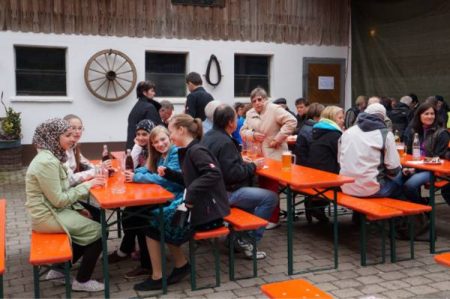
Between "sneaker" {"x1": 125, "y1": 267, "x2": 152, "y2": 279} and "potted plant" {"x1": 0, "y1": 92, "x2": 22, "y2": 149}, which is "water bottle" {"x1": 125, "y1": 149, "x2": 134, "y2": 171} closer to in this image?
"sneaker" {"x1": 125, "y1": 267, "x2": 152, "y2": 279}

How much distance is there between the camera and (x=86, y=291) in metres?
4.14

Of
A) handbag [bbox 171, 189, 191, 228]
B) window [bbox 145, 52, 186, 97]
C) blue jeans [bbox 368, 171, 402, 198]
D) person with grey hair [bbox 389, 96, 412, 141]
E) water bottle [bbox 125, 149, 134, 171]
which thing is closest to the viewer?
handbag [bbox 171, 189, 191, 228]

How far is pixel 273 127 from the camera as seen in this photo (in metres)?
6.06

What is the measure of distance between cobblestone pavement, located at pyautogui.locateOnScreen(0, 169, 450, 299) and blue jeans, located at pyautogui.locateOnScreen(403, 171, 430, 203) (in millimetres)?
468

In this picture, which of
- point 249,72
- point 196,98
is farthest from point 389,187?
point 249,72

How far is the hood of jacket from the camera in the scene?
16.2ft

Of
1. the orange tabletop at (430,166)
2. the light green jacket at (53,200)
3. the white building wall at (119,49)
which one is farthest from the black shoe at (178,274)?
the white building wall at (119,49)

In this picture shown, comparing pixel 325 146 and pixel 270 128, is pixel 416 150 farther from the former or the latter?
pixel 270 128

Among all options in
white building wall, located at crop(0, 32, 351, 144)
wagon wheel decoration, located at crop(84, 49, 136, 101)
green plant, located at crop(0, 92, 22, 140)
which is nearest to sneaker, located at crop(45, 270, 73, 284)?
green plant, located at crop(0, 92, 22, 140)

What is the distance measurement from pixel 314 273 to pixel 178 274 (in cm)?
115

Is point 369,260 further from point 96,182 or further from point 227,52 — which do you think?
point 227,52

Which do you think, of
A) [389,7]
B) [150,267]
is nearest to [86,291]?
[150,267]

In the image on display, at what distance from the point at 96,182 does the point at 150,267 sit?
2.96 ft

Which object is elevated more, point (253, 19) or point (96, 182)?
point (253, 19)
